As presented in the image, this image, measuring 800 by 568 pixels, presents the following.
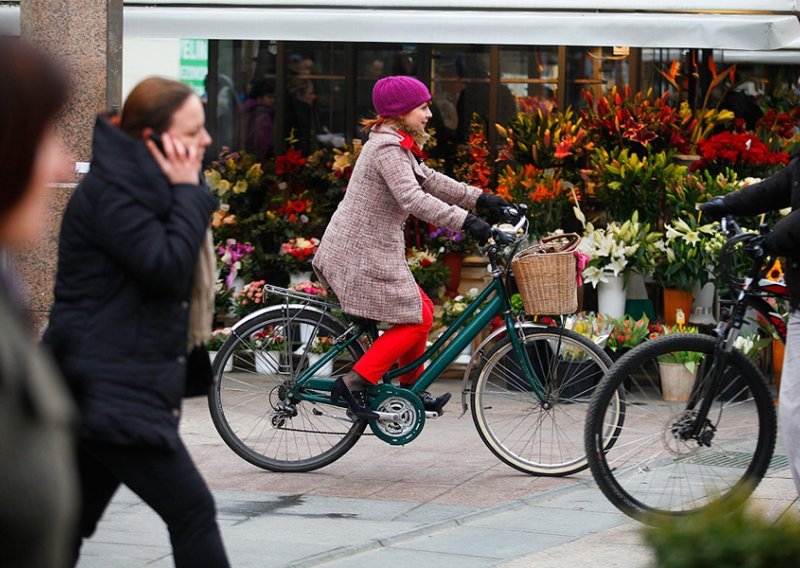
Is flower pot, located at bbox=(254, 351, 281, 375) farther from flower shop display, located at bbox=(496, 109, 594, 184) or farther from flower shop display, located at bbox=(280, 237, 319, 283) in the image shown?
flower shop display, located at bbox=(496, 109, 594, 184)

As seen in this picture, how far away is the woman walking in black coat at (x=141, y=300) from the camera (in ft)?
10.2

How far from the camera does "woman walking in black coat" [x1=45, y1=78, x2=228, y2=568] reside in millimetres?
3102

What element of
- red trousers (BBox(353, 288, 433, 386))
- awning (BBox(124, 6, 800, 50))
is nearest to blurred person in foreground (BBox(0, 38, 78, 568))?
red trousers (BBox(353, 288, 433, 386))

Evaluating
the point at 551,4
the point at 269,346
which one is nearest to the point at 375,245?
the point at 269,346

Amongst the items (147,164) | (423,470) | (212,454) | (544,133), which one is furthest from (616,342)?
(147,164)

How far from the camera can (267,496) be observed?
550cm

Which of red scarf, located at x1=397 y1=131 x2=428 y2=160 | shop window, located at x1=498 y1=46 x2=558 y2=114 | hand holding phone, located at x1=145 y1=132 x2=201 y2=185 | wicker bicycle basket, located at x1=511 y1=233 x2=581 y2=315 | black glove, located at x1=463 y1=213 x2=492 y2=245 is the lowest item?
wicker bicycle basket, located at x1=511 y1=233 x2=581 y2=315

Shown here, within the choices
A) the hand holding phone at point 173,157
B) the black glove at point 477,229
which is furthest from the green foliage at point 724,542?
the black glove at point 477,229

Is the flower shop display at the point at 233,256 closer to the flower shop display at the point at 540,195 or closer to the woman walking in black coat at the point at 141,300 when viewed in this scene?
the flower shop display at the point at 540,195

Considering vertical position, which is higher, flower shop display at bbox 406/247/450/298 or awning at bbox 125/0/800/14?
awning at bbox 125/0/800/14

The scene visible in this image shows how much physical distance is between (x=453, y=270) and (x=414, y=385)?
10.5ft

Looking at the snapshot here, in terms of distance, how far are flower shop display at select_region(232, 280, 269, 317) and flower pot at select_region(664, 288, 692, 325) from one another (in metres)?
2.63

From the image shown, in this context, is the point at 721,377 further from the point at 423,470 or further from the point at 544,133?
the point at 544,133

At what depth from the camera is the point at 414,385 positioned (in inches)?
224
